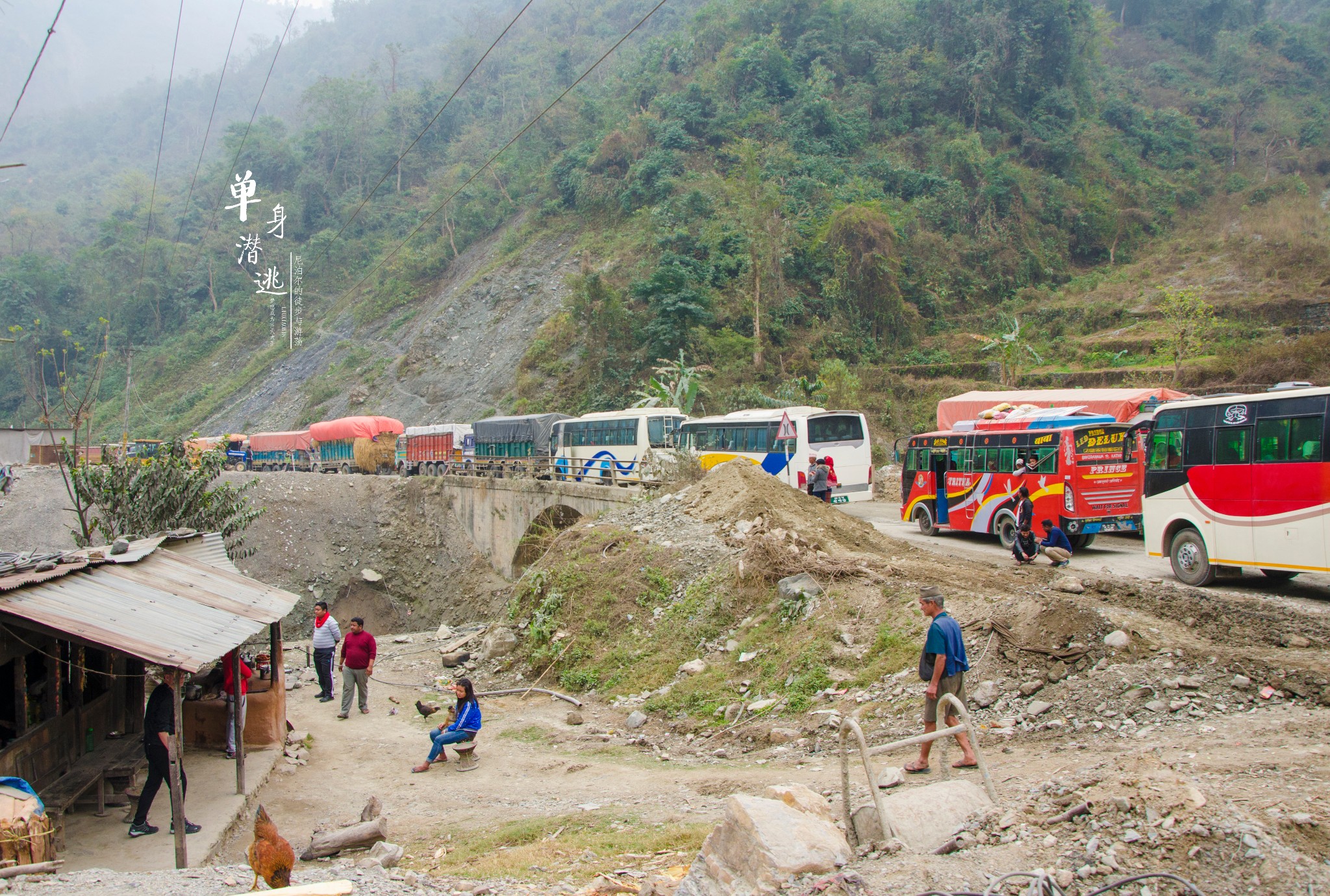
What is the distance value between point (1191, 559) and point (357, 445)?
3621 cm

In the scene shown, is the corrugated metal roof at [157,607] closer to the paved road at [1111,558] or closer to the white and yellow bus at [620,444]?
the paved road at [1111,558]

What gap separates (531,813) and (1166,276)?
41886 millimetres

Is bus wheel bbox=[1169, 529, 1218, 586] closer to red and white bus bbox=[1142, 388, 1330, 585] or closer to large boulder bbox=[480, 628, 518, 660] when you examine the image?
red and white bus bbox=[1142, 388, 1330, 585]

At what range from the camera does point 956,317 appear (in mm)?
41688

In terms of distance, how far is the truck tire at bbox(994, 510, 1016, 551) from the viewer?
1513cm

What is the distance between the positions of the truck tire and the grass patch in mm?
10731

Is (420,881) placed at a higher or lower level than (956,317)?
lower

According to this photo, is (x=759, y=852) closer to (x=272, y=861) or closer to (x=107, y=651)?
(x=272, y=861)

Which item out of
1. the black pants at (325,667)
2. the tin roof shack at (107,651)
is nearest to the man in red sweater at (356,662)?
the black pants at (325,667)

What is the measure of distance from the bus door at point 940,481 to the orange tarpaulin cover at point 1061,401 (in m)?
4.41

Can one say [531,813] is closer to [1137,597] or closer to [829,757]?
[829,757]

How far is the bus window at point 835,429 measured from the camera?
20.6 metres

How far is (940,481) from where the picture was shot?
17234 millimetres

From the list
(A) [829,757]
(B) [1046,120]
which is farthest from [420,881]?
(B) [1046,120]
